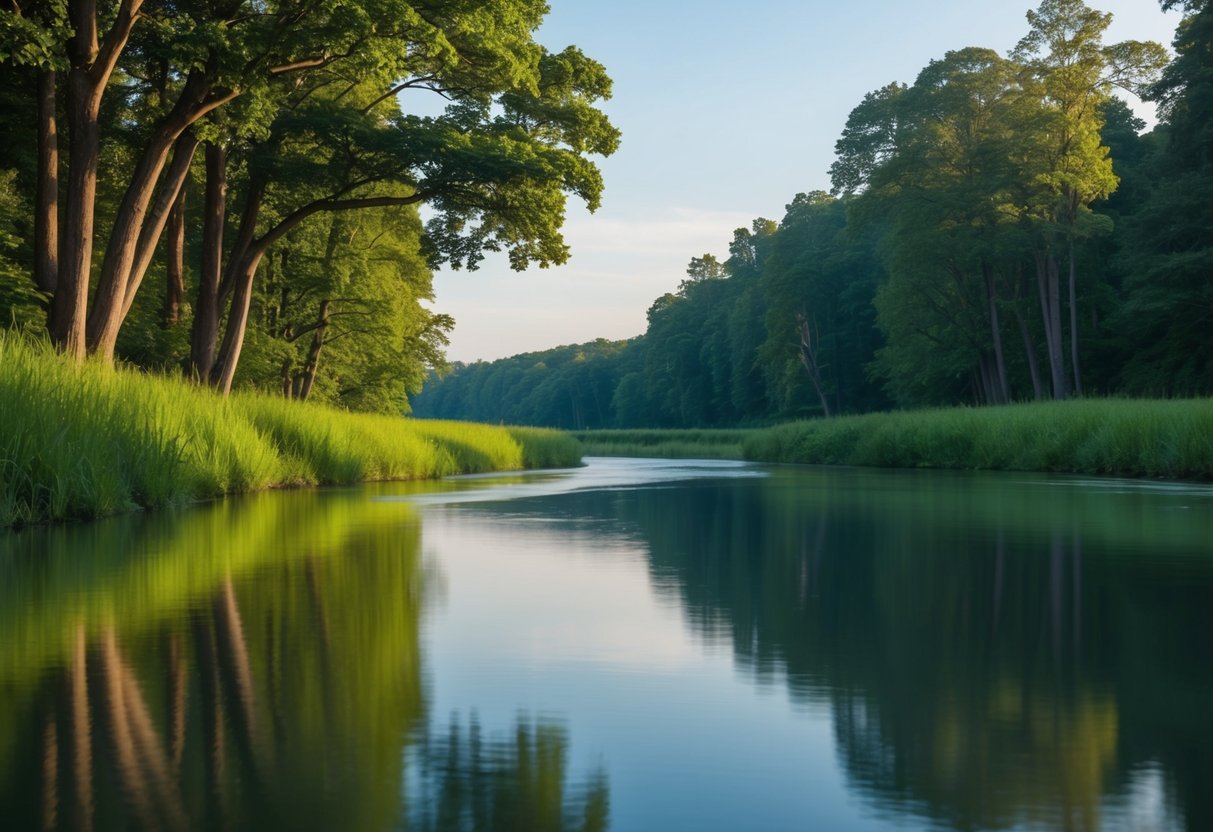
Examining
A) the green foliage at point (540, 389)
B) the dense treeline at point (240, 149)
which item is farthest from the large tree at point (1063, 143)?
the green foliage at point (540, 389)

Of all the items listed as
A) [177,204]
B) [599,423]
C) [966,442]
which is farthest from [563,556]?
[599,423]

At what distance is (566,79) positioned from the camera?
1906cm

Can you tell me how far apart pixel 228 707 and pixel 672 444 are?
158 ft

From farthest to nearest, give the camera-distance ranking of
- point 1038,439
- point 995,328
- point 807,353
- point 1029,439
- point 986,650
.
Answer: point 807,353 → point 995,328 → point 1029,439 → point 1038,439 → point 986,650

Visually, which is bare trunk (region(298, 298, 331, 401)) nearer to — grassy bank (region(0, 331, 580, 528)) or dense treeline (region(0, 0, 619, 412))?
dense treeline (region(0, 0, 619, 412))

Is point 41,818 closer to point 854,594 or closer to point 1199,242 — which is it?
point 854,594

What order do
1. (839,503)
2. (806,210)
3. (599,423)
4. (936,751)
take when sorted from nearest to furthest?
1. (936,751)
2. (839,503)
3. (806,210)
4. (599,423)

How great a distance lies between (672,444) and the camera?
50188 millimetres

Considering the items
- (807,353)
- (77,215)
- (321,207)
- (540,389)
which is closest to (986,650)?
(77,215)

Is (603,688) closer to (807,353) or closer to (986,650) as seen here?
(986,650)

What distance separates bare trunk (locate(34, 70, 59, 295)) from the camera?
13.7 metres

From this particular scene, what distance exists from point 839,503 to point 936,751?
26.0ft

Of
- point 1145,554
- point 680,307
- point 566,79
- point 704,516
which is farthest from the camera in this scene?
point 680,307

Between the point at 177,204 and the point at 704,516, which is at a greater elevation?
the point at 177,204
